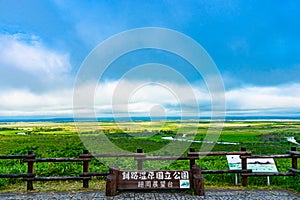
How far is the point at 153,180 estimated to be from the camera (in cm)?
682

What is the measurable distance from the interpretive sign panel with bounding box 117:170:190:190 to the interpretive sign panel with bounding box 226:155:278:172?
1723 mm

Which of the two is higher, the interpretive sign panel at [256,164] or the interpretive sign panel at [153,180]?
the interpretive sign panel at [256,164]

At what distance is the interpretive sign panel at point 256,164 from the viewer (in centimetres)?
782

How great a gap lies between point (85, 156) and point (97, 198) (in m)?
1.33

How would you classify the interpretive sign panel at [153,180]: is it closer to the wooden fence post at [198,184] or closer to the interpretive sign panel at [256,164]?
the wooden fence post at [198,184]

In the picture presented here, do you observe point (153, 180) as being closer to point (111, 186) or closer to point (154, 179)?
point (154, 179)

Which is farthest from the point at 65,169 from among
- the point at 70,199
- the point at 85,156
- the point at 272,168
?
the point at 272,168

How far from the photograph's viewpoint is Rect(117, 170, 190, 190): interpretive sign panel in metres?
6.79

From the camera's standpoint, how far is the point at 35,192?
7.18 metres

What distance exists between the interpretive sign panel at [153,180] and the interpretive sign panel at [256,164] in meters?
1.72

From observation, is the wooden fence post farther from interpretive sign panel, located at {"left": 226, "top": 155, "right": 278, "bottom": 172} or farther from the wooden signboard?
interpretive sign panel, located at {"left": 226, "top": 155, "right": 278, "bottom": 172}

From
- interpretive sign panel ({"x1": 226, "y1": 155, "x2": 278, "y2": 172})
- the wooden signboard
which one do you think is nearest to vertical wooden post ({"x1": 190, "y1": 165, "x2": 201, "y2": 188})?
the wooden signboard

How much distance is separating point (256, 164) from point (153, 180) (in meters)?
3.12

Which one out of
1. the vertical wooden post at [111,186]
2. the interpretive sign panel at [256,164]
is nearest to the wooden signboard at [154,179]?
the vertical wooden post at [111,186]
